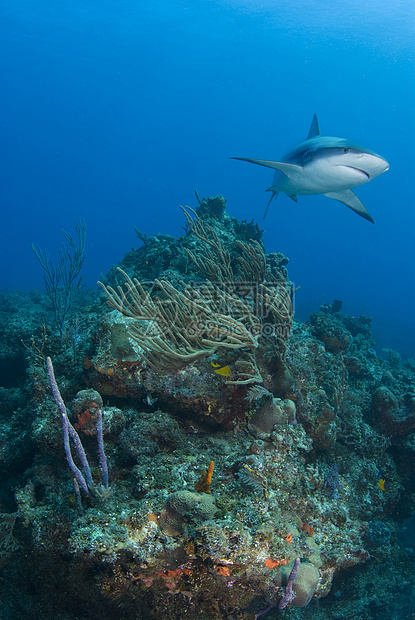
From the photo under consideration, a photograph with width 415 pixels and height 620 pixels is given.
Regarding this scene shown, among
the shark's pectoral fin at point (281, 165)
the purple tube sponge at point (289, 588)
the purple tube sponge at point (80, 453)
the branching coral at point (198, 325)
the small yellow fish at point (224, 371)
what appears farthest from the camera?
the shark's pectoral fin at point (281, 165)

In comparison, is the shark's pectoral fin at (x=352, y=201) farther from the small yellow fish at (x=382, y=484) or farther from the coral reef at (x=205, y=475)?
the small yellow fish at (x=382, y=484)

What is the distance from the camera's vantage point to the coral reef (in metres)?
2.32

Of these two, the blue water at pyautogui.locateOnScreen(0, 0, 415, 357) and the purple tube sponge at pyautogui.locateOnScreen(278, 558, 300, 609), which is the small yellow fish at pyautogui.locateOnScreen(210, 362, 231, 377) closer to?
the purple tube sponge at pyautogui.locateOnScreen(278, 558, 300, 609)

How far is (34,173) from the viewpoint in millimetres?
117688

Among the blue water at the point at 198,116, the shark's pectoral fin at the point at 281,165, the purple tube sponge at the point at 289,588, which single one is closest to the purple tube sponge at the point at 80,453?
the purple tube sponge at the point at 289,588

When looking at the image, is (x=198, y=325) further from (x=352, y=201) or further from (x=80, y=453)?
(x=352, y=201)

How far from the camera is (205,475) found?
2691 mm

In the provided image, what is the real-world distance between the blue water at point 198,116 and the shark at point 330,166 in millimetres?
52883

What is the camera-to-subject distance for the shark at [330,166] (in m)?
3.62

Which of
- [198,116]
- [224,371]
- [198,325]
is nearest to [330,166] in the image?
[198,325]

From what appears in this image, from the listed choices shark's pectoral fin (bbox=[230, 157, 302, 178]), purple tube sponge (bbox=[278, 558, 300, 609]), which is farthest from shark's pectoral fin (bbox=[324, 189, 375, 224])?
purple tube sponge (bbox=[278, 558, 300, 609])

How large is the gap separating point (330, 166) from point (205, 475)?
13.8 ft

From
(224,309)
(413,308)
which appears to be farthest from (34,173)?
(224,309)

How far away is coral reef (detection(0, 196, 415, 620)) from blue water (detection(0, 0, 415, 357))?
176ft
